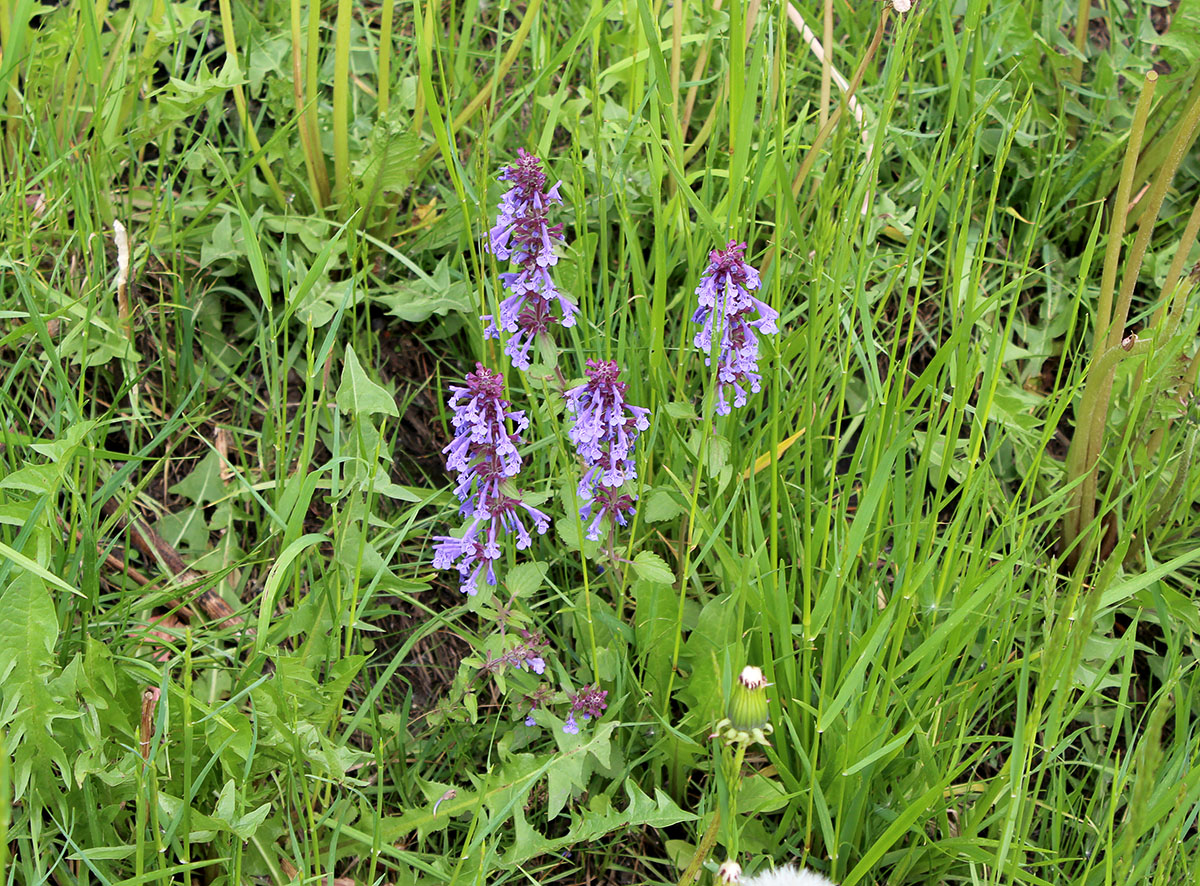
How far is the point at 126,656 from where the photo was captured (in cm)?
190

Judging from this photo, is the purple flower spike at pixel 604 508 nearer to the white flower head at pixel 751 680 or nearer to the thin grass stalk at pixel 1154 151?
the white flower head at pixel 751 680

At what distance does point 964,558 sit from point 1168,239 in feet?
4.25

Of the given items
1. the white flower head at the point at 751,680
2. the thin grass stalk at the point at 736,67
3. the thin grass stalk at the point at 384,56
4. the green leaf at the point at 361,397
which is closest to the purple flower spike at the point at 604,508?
the green leaf at the point at 361,397

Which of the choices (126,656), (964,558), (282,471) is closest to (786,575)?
(964,558)

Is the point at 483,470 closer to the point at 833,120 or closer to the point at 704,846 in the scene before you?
the point at 704,846

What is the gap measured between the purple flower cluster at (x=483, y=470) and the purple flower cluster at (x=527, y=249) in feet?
0.41

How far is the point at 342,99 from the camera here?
8.23ft

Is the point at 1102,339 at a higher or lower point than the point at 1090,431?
higher

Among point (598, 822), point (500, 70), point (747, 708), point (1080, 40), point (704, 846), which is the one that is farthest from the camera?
point (1080, 40)

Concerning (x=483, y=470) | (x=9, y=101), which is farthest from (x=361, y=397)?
(x=9, y=101)

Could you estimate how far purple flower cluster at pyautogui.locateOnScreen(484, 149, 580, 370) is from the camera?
1.82 meters

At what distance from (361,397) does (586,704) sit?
694 millimetres

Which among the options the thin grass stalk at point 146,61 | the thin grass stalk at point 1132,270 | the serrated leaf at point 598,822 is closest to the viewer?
the serrated leaf at point 598,822

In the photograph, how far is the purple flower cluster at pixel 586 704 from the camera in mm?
1900
